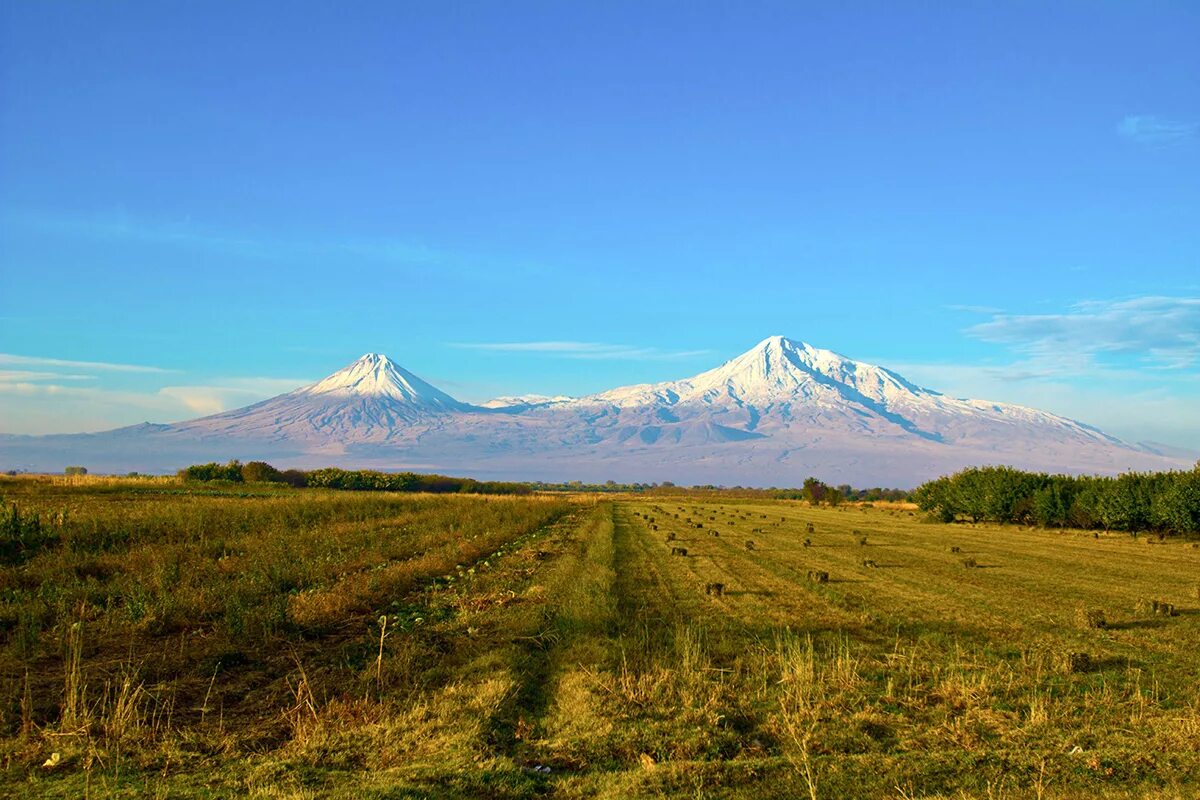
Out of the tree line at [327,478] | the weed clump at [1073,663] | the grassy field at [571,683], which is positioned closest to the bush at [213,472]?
the tree line at [327,478]

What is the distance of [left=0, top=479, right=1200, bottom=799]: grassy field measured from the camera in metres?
7.68

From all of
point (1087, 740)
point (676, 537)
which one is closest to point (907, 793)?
point (1087, 740)

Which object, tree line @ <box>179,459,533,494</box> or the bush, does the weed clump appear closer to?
the bush

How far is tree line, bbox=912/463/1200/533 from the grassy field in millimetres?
31694

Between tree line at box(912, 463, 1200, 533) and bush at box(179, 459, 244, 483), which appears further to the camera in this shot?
bush at box(179, 459, 244, 483)

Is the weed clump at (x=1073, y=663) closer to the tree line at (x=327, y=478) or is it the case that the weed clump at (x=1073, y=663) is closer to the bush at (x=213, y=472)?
the bush at (x=213, y=472)

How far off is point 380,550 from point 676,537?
17.8m

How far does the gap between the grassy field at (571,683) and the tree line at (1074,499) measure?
31.7 meters

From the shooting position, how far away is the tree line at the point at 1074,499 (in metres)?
47.6

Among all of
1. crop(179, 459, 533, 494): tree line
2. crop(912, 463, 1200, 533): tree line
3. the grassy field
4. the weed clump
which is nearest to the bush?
crop(179, 459, 533, 494): tree line

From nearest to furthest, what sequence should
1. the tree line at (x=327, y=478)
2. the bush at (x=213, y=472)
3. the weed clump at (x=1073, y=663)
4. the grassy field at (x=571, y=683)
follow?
the grassy field at (x=571, y=683), the weed clump at (x=1073, y=663), the bush at (x=213, y=472), the tree line at (x=327, y=478)

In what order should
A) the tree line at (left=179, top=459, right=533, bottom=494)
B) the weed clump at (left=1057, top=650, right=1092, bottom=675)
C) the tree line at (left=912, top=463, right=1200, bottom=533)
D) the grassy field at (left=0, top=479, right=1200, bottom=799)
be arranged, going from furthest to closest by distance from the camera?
the tree line at (left=179, top=459, right=533, bottom=494) < the tree line at (left=912, top=463, right=1200, bottom=533) < the weed clump at (left=1057, top=650, right=1092, bottom=675) < the grassy field at (left=0, top=479, right=1200, bottom=799)

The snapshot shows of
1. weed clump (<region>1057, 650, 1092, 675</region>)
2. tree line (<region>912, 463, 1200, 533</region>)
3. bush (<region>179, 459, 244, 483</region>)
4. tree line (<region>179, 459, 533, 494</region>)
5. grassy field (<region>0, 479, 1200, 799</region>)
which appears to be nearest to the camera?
grassy field (<region>0, 479, 1200, 799</region>)

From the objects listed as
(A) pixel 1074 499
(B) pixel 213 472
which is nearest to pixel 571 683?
(A) pixel 1074 499
